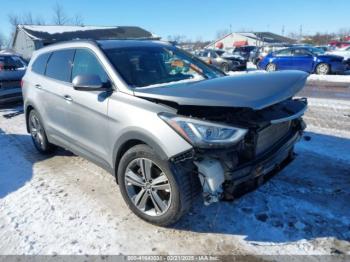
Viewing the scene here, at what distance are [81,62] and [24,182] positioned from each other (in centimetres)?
185

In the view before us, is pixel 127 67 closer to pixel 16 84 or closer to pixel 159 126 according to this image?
pixel 159 126

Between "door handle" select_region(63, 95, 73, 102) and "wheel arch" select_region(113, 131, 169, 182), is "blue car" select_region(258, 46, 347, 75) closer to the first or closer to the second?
"door handle" select_region(63, 95, 73, 102)

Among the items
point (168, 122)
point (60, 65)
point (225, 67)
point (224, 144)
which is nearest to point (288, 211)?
A: point (224, 144)

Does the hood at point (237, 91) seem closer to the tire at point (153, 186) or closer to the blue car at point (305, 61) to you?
the tire at point (153, 186)

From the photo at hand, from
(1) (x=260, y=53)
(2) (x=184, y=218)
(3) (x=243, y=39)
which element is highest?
(3) (x=243, y=39)

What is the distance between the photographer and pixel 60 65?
4680 mm

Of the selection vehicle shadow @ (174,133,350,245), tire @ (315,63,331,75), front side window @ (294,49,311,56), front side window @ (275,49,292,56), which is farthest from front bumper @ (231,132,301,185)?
front side window @ (275,49,292,56)

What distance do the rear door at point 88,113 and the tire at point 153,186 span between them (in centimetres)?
48

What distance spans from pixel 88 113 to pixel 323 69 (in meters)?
17.0

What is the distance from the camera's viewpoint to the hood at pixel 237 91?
108 inches

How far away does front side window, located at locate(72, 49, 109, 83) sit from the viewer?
12.2 ft

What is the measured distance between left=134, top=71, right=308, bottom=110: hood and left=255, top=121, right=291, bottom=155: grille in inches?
13.3

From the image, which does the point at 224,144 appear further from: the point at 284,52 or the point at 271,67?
the point at 284,52

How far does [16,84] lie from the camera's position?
983 centimetres
